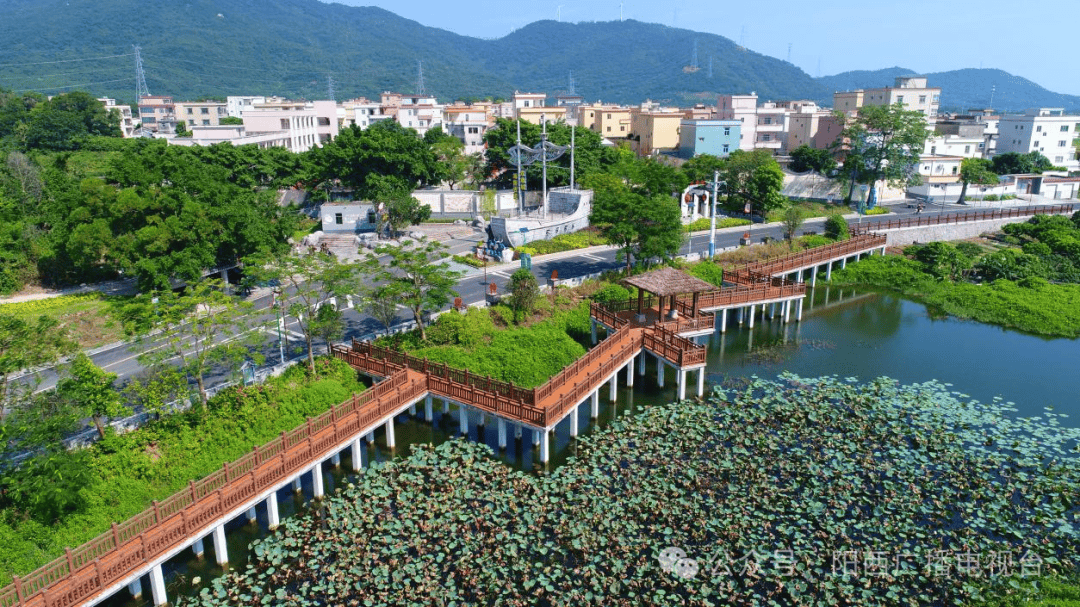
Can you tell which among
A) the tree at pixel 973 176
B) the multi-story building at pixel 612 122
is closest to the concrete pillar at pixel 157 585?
the tree at pixel 973 176

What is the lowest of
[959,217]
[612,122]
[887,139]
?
[959,217]

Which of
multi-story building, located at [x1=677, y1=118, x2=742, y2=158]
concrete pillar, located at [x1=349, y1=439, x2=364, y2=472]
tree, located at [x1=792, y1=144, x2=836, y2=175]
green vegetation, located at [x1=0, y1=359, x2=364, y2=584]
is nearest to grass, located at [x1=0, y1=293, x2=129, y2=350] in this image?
green vegetation, located at [x1=0, y1=359, x2=364, y2=584]

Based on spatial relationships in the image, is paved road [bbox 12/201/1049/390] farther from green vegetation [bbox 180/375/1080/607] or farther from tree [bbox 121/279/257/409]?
green vegetation [bbox 180/375/1080/607]

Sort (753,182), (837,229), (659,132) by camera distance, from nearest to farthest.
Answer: (837,229) < (753,182) < (659,132)

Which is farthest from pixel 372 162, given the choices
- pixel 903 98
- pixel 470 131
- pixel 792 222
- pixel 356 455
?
pixel 903 98

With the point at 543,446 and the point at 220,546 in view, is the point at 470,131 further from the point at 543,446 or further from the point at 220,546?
the point at 220,546

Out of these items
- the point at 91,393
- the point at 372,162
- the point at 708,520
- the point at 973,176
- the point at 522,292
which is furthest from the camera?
the point at 973,176
